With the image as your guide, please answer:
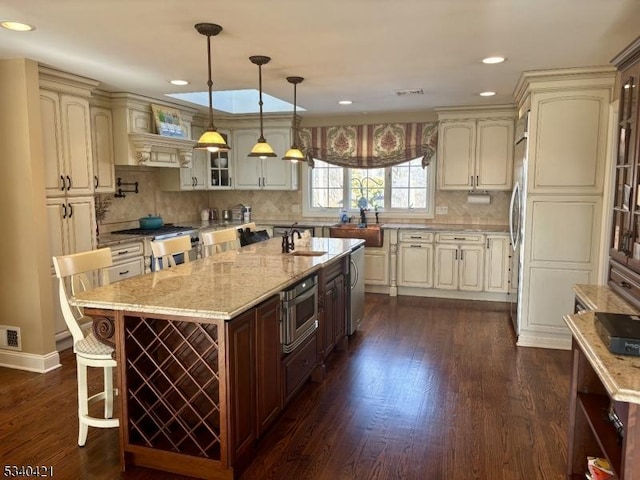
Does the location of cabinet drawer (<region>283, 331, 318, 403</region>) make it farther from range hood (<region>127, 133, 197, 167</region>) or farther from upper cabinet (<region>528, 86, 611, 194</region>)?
range hood (<region>127, 133, 197, 167</region>)

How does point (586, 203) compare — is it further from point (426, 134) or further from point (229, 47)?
point (229, 47)

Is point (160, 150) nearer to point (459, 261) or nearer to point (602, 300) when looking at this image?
point (459, 261)

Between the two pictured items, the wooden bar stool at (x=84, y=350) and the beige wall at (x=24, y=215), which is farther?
the beige wall at (x=24, y=215)

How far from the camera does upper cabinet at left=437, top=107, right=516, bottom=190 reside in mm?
5879

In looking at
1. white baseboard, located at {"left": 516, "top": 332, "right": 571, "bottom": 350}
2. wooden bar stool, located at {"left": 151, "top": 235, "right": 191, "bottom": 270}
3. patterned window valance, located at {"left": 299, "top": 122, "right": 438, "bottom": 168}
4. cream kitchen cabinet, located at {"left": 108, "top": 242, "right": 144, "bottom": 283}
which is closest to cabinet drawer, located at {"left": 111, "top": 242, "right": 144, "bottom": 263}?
cream kitchen cabinet, located at {"left": 108, "top": 242, "right": 144, "bottom": 283}

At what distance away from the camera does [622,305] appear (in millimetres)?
2434

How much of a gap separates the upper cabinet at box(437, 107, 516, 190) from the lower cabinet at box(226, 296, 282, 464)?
13.3 feet

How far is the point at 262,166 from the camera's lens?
22.4 feet

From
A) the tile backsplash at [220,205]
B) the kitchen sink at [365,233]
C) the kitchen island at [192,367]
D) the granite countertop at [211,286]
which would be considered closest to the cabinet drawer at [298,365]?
the kitchen island at [192,367]

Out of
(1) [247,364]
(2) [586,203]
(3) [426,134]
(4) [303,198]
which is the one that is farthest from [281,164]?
(1) [247,364]

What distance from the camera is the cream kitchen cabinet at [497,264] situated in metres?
5.75

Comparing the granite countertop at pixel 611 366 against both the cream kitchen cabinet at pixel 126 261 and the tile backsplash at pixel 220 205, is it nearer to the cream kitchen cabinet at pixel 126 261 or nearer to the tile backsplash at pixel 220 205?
the cream kitchen cabinet at pixel 126 261

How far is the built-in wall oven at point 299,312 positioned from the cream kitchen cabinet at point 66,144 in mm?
2365

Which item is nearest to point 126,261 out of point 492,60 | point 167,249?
point 167,249
